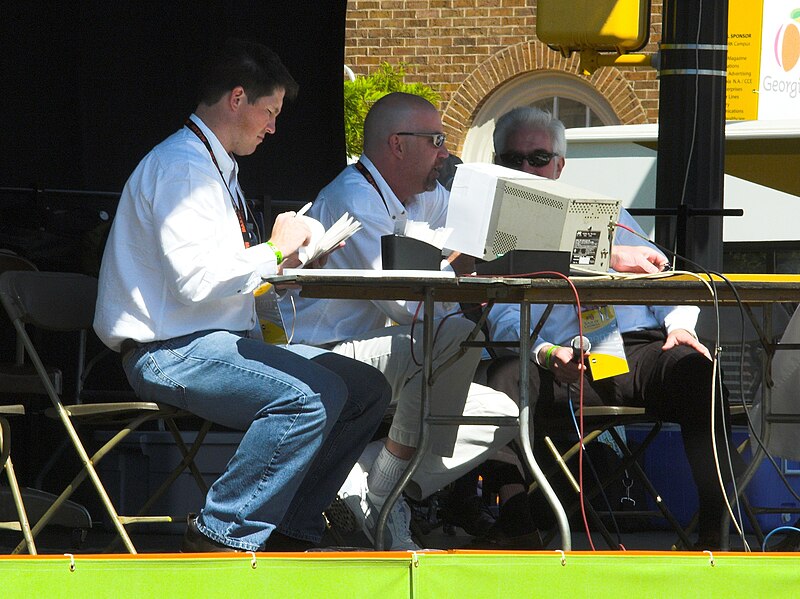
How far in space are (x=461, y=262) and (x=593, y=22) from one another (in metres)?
1.77

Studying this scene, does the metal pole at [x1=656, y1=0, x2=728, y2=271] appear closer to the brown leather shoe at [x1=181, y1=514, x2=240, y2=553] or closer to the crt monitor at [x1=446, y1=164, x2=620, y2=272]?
the crt monitor at [x1=446, y1=164, x2=620, y2=272]

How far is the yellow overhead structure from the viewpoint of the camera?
16.4ft

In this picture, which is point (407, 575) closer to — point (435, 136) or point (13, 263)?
point (435, 136)

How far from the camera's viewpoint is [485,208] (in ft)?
11.1


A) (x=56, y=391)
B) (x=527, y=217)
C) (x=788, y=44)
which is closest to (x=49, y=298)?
(x=56, y=391)

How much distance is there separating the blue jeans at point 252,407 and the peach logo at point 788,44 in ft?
17.0

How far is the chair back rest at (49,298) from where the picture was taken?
3666 mm

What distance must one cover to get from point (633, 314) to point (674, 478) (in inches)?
34.4

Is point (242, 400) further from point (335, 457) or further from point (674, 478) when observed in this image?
point (674, 478)

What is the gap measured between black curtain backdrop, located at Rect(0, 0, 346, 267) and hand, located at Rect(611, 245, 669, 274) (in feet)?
8.46

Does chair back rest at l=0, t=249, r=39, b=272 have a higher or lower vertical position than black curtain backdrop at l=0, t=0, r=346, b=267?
lower

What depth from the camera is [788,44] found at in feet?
26.2

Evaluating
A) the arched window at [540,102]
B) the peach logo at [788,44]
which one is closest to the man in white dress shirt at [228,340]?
the peach logo at [788,44]

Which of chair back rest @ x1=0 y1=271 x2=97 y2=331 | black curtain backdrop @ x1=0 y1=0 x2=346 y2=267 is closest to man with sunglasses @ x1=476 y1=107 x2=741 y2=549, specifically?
chair back rest @ x1=0 y1=271 x2=97 y2=331
